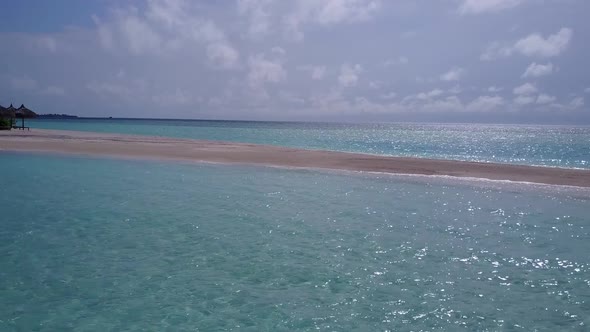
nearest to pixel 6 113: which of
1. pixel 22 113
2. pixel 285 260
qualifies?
pixel 22 113

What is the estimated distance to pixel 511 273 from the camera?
8586mm

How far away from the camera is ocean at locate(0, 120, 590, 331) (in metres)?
6.48

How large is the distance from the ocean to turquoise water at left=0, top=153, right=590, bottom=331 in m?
0.03

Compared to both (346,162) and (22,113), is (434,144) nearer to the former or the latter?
(346,162)

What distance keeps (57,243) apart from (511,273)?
8.38 meters

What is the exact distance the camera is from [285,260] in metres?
8.88

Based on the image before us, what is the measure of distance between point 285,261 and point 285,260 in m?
0.06

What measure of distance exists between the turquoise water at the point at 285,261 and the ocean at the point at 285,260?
32 mm

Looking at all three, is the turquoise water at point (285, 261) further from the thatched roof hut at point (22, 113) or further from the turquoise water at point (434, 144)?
the thatched roof hut at point (22, 113)

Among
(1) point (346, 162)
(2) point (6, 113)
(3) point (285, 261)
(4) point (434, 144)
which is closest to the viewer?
(3) point (285, 261)

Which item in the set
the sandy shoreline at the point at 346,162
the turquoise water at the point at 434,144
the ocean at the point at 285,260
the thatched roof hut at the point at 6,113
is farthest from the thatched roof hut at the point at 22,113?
the ocean at the point at 285,260

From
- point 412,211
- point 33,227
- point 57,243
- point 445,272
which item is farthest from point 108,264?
point 412,211

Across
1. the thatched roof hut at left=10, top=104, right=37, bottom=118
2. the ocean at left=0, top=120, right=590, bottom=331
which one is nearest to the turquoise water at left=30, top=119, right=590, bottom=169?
the thatched roof hut at left=10, top=104, right=37, bottom=118

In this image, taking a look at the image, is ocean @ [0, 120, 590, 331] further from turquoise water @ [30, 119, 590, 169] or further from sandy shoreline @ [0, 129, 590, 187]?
turquoise water @ [30, 119, 590, 169]
